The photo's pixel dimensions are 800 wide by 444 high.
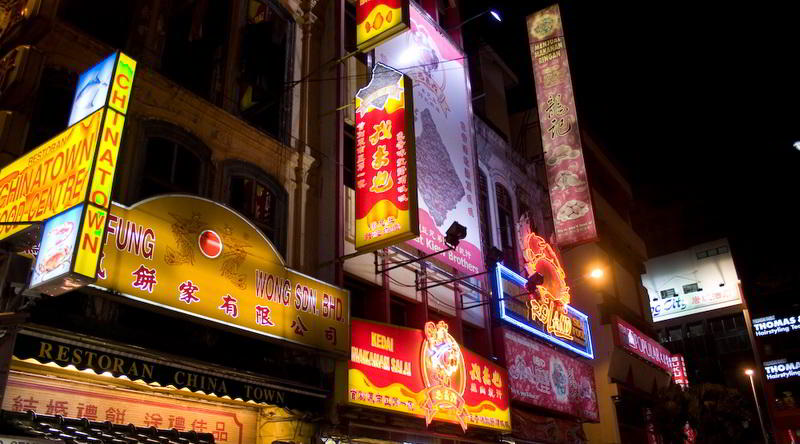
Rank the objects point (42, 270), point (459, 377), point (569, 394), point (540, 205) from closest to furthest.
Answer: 1. point (42, 270)
2. point (459, 377)
3. point (569, 394)
4. point (540, 205)

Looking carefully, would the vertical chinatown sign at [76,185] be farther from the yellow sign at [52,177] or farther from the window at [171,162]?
the window at [171,162]

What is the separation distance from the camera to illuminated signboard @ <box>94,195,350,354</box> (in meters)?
9.31

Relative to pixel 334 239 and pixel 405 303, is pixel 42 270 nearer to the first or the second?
pixel 334 239

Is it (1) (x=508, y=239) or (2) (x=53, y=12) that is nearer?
(2) (x=53, y=12)

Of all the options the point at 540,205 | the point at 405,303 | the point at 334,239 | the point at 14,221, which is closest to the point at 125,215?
the point at 14,221

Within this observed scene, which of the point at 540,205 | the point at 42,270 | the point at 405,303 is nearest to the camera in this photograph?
the point at 42,270

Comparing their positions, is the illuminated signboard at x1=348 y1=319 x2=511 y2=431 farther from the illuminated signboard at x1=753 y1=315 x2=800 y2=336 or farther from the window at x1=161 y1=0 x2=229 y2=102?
the illuminated signboard at x1=753 y1=315 x2=800 y2=336

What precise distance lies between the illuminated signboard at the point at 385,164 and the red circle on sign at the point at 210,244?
3.58 metres

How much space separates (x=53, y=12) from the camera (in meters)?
9.02

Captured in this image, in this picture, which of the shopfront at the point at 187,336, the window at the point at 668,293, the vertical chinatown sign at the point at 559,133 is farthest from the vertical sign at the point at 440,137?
the window at the point at 668,293

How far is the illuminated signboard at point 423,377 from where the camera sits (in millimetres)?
13172

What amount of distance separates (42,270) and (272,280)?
498 cm

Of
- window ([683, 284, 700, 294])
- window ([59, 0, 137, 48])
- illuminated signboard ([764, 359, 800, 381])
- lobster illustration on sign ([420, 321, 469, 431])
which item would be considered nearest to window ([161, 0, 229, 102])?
window ([59, 0, 137, 48])

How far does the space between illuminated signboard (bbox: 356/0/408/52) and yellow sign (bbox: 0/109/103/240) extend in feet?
28.3
